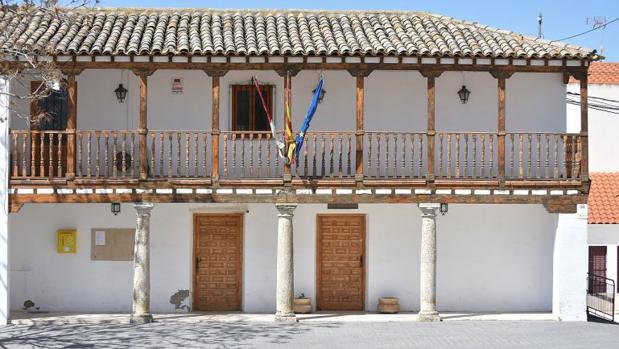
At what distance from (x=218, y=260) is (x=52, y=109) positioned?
450cm

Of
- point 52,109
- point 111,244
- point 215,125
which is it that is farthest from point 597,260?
Answer: point 52,109

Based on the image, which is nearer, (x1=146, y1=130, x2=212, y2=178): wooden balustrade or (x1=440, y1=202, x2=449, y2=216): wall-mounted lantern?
(x1=440, y1=202, x2=449, y2=216): wall-mounted lantern

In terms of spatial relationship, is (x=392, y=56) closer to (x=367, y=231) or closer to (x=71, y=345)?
(x=367, y=231)

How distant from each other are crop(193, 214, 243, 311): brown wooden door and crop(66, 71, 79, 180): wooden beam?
3000 mm

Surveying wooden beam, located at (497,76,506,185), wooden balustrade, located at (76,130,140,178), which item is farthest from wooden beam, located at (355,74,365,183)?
wooden balustrade, located at (76,130,140,178)

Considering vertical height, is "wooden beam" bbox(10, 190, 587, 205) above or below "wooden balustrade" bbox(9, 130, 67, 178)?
below

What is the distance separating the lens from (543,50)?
56.7ft

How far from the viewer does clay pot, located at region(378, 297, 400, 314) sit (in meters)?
18.7

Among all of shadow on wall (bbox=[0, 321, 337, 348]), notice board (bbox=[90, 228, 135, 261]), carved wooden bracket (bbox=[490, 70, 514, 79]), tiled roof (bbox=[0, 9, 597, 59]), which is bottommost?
shadow on wall (bbox=[0, 321, 337, 348])

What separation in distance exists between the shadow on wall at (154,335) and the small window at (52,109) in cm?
395

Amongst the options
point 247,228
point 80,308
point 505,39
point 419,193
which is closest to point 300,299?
point 247,228

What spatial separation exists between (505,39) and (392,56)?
8.73ft

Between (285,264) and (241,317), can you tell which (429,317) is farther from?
(241,317)

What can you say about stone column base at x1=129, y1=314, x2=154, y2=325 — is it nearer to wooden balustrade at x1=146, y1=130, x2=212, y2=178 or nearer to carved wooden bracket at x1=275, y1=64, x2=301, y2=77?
wooden balustrade at x1=146, y1=130, x2=212, y2=178
